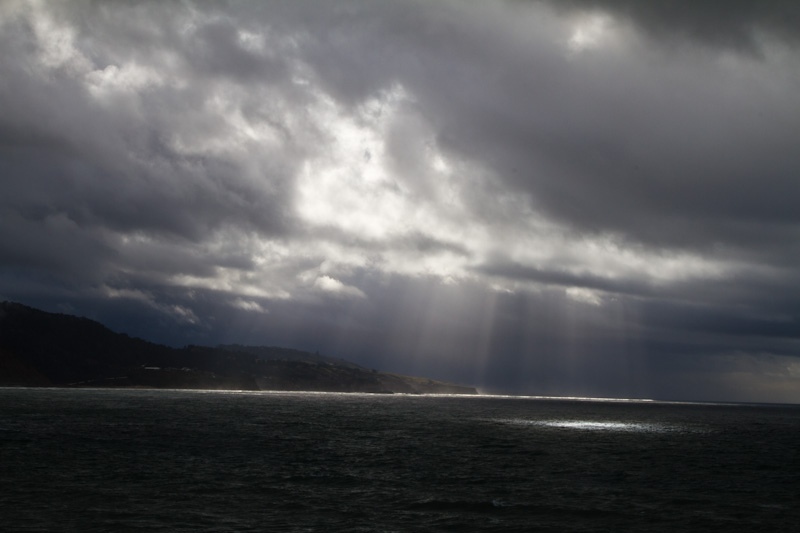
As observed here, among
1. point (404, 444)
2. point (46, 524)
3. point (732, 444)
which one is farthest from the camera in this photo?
point (732, 444)

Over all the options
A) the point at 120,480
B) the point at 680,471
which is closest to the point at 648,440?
the point at 680,471

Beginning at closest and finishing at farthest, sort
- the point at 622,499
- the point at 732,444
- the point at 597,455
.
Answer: the point at 622,499, the point at 597,455, the point at 732,444

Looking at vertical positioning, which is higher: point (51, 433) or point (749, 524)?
point (749, 524)

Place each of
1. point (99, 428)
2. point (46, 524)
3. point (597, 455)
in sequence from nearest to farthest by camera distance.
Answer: point (46, 524), point (597, 455), point (99, 428)

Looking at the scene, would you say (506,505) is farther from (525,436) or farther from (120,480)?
(525,436)

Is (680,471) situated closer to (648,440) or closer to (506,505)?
(506,505)

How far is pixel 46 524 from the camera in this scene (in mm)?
38469

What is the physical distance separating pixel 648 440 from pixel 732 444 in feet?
51.7

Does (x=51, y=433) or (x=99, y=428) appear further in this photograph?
(x=99, y=428)

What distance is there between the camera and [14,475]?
2192 inches

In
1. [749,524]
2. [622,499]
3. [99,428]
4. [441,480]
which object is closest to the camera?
[749,524]

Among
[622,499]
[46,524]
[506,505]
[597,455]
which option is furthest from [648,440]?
[46,524]

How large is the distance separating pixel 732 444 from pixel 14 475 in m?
123

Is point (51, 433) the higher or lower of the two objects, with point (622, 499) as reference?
lower
